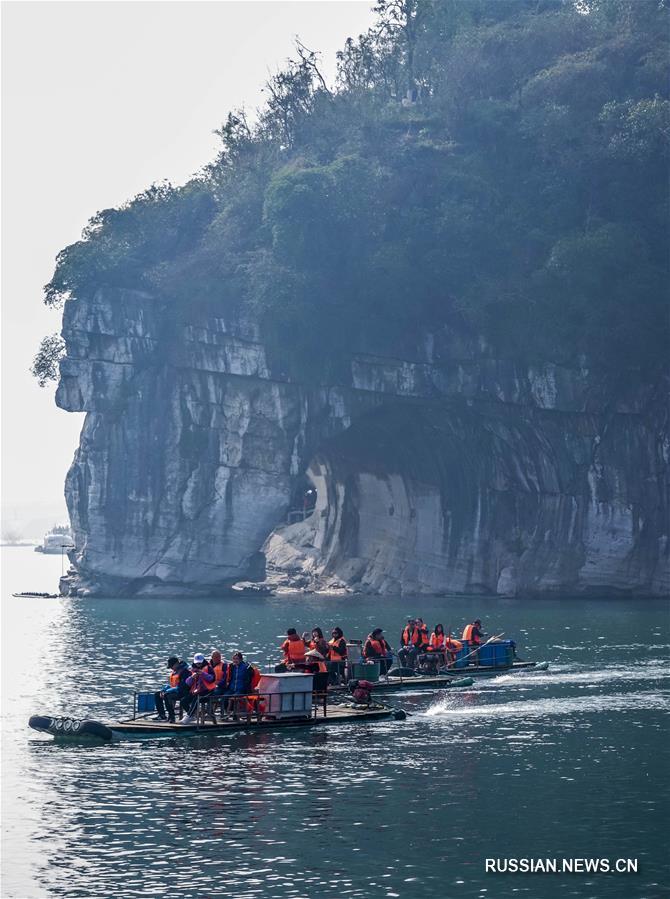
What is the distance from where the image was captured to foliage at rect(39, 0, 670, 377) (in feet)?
321

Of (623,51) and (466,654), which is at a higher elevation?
(623,51)

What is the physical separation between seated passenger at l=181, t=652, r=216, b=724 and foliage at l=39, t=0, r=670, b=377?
197ft

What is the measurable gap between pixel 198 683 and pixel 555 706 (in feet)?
41.1

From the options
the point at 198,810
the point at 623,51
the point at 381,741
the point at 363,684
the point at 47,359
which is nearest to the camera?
the point at 198,810

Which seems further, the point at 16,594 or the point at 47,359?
the point at 16,594

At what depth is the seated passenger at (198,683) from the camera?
133 feet

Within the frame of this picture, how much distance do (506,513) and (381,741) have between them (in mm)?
64870

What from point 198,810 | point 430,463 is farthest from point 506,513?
point 198,810

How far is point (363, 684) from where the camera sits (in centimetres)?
4606

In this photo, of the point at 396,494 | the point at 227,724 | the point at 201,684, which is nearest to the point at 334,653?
the point at 227,724

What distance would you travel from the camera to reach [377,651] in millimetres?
51406

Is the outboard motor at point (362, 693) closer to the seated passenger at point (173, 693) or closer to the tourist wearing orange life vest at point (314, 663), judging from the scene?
the tourist wearing orange life vest at point (314, 663)

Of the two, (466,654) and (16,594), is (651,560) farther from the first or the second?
(16,594)

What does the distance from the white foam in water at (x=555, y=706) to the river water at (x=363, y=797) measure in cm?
10
